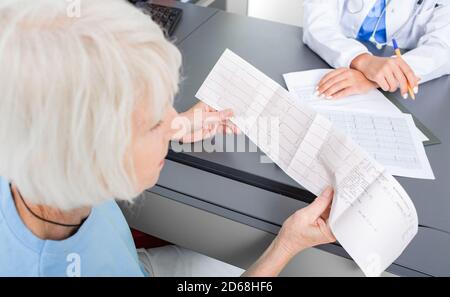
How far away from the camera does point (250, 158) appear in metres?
0.75

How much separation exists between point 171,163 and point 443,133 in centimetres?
56

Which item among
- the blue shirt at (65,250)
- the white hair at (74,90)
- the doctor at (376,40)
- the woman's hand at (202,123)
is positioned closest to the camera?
the white hair at (74,90)

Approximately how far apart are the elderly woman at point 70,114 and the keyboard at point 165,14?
24.9 inches

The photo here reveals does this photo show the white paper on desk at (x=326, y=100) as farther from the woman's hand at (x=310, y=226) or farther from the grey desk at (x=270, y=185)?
the woman's hand at (x=310, y=226)

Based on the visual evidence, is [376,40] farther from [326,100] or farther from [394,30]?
[326,100]

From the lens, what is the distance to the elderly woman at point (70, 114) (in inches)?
13.3

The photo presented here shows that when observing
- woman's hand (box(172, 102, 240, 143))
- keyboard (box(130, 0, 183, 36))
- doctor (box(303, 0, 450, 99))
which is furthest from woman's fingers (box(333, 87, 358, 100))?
keyboard (box(130, 0, 183, 36))

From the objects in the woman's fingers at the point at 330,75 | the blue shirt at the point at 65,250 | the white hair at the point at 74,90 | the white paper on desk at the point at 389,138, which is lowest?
the blue shirt at the point at 65,250

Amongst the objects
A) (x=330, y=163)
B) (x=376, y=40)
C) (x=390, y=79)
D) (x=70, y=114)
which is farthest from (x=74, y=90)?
(x=376, y=40)

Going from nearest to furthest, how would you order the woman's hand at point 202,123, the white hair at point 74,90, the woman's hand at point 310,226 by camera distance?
the white hair at point 74,90, the woman's hand at point 310,226, the woman's hand at point 202,123

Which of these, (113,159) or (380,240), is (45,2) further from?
(380,240)

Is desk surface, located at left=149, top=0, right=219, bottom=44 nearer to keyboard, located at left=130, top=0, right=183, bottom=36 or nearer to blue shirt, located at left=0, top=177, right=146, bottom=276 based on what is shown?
keyboard, located at left=130, top=0, right=183, bottom=36

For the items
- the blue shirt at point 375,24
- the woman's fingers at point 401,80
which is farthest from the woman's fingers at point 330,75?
the blue shirt at point 375,24

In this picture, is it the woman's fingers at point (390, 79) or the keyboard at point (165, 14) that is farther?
the keyboard at point (165, 14)
